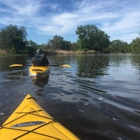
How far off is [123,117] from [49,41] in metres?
102

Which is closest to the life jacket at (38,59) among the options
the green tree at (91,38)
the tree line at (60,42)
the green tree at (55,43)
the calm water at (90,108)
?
the calm water at (90,108)

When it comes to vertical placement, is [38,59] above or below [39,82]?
above

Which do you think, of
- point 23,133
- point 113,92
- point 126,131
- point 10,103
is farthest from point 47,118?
point 113,92

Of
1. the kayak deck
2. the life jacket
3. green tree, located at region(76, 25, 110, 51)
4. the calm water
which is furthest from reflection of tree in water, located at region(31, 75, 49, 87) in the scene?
green tree, located at region(76, 25, 110, 51)

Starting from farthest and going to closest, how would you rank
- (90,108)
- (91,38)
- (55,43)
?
(91,38), (55,43), (90,108)

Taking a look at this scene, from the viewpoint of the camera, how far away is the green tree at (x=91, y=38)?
4299 inches

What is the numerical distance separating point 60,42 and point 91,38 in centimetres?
2255

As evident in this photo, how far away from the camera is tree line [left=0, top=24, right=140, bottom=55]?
69.6 m

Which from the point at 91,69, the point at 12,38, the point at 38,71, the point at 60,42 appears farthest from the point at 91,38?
the point at 38,71

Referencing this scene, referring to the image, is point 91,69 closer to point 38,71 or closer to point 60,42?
point 38,71

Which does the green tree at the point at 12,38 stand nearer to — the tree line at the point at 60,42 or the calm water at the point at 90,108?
the tree line at the point at 60,42

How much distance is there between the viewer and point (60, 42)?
105 meters

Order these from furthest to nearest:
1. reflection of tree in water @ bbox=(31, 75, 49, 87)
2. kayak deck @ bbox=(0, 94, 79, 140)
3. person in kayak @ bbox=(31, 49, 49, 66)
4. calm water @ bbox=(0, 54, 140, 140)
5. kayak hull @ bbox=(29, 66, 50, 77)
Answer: person in kayak @ bbox=(31, 49, 49, 66) < kayak hull @ bbox=(29, 66, 50, 77) < reflection of tree in water @ bbox=(31, 75, 49, 87) < calm water @ bbox=(0, 54, 140, 140) < kayak deck @ bbox=(0, 94, 79, 140)

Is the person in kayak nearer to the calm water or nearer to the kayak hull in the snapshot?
the kayak hull
